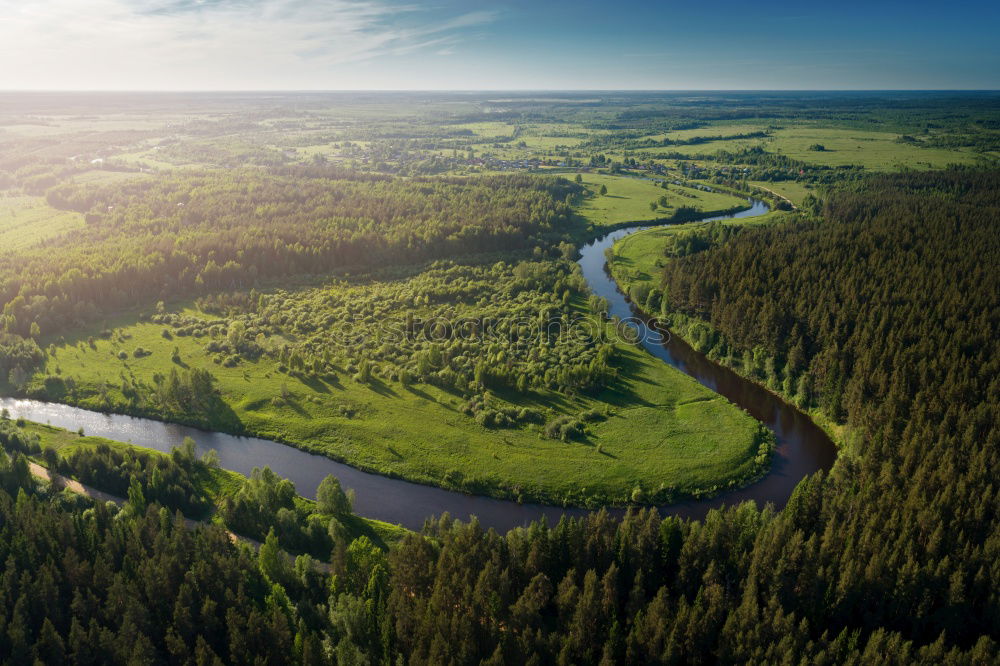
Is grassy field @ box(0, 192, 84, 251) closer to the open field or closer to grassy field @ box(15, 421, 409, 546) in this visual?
the open field

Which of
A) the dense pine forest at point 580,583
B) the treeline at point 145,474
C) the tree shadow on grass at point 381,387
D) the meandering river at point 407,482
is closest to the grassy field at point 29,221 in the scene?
the meandering river at point 407,482

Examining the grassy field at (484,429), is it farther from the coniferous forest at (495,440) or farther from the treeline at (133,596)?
the treeline at (133,596)

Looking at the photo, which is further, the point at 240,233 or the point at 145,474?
the point at 240,233

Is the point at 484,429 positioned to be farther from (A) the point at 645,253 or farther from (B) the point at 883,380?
(A) the point at 645,253

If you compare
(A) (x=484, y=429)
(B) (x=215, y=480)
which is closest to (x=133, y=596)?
(B) (x=215, y=480)

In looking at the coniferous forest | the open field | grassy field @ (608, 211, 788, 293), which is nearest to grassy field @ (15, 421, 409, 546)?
the coniferous forest
